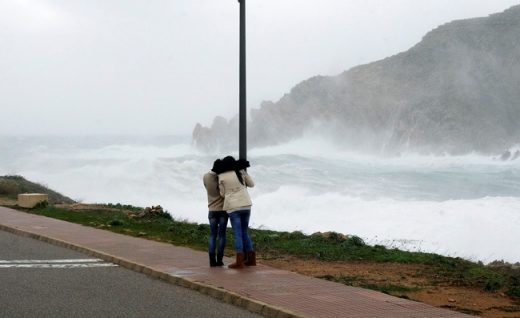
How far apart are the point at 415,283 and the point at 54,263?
5865 millimetres

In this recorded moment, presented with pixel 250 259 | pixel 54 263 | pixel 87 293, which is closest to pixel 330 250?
pixel 250 259

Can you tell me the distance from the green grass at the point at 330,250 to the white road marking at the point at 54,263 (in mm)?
2503

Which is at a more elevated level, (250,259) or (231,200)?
(231,200)

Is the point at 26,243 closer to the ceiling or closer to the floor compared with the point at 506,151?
closer to the floor

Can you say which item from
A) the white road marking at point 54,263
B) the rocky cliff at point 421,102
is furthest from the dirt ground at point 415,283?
the rocky cliff at point 421,102

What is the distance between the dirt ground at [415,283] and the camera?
8.49 metres

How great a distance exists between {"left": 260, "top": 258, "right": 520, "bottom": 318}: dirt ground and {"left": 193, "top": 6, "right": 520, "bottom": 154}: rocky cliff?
3830 inches

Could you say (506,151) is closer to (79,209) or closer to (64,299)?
(79,209)

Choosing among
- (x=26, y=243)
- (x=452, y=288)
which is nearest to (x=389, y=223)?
(x=26, y=243)

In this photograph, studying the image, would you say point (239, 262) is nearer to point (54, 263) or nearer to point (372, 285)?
point (372, 285)

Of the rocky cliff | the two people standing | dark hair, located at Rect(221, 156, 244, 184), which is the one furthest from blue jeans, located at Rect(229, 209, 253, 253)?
the rocky cliff

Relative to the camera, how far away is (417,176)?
267ft

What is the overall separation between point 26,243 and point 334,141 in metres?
110

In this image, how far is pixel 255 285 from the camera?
31.3ft
